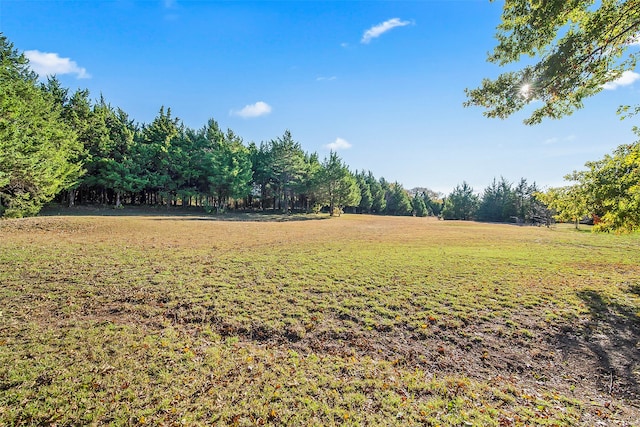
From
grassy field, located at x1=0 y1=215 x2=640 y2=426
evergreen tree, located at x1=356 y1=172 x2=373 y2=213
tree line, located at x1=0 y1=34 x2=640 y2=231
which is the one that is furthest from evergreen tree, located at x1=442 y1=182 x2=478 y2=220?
grassy field, located at x1=0 y1=215 x2=640 y2=426

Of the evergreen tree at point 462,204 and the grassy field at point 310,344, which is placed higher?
the evergreen tree at point 462,204

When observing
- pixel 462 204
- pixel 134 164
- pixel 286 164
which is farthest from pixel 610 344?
pixel 462 204

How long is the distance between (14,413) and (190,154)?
46177 mm

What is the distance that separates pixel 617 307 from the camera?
8000mm

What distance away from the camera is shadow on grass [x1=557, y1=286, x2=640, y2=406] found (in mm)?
4910

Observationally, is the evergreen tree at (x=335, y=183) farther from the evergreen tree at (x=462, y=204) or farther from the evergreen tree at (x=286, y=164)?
the evergreen tree at (x=462, y=204)

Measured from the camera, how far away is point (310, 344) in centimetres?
578

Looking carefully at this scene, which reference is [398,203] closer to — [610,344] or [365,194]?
[365,194]

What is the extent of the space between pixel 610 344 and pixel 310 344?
6825mm

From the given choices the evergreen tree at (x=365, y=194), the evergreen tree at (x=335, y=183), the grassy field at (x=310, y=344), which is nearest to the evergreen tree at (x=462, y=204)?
the evergreen tree at (x=365, y=194)

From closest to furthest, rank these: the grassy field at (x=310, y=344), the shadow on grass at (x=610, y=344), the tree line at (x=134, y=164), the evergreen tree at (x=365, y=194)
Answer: the grassy field at (x=310, y=344) → the shadow on grass at (x=610, y=344) → the tree line at (x=134, y=164) → the evergreen tree at (x=365, y=194)

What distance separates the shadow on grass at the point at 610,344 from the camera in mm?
4910

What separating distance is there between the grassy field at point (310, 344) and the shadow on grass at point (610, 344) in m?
0.04

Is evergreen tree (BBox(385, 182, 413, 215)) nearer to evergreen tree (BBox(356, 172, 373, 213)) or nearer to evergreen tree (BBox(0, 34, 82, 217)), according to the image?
evergreen tree (BBox(356, 172, 373, 213))
